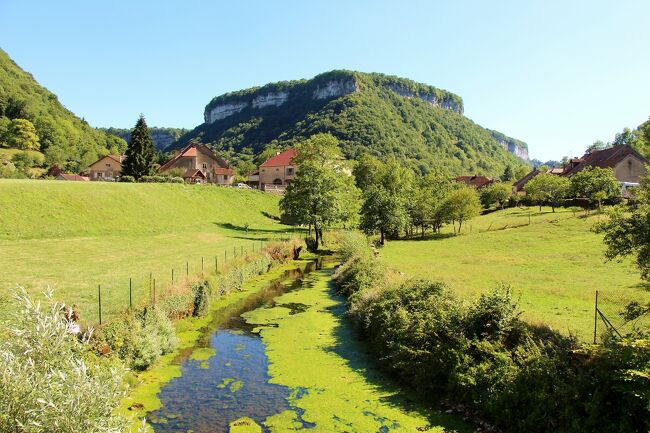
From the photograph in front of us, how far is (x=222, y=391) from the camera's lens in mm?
16562

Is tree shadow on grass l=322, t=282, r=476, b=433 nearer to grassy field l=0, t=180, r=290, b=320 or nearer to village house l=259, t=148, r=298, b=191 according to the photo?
grassy field l=0, t=180, r=290, b=320

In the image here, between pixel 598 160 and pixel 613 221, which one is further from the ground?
pixel 598 160

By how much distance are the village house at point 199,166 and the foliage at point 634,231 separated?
89.5m

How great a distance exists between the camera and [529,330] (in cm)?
1597

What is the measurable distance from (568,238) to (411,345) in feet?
130

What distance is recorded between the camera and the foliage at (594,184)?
72500 millimetres

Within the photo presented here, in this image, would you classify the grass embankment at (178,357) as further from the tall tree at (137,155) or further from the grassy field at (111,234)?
the tall tree at (137,155)

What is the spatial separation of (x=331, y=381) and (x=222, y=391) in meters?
4.28

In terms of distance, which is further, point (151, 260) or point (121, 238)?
point (121, 238)

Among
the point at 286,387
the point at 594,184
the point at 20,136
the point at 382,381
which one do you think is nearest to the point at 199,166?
the point at 20,136

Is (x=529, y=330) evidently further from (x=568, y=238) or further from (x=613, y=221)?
(x=568, y=238)

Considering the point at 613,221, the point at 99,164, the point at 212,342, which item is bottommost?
the point at 212,342

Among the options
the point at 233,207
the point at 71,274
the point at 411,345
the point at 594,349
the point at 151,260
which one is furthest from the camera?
the point at 233,207

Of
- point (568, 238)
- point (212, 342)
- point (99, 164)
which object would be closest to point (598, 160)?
point (568, 238)
